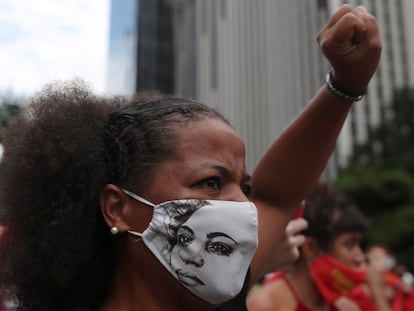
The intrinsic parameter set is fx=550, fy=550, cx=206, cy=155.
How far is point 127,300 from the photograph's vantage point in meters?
1.67

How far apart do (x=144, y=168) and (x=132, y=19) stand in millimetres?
62292

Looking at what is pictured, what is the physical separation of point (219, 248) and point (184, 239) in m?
0.10

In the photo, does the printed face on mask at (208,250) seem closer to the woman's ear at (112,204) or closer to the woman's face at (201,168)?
the woman's face at (201,168)

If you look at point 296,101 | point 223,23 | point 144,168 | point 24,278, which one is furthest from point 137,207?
point 223,23

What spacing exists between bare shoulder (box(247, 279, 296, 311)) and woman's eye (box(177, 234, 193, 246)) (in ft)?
5.69

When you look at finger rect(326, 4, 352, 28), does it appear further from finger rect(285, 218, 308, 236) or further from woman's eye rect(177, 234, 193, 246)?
finger rect(285, 218, 308, 236)

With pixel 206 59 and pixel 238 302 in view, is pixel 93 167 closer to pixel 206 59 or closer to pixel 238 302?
pixel 238 302

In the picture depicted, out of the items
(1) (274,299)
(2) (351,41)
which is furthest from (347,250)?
(2) (351,41)

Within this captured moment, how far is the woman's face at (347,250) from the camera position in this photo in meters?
3.90

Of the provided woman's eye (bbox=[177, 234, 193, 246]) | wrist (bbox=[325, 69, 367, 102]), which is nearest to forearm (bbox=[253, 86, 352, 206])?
wrist (bbox=[325, 69, 367, 102])

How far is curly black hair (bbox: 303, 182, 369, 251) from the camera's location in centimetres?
396

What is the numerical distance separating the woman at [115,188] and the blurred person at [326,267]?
188 cm

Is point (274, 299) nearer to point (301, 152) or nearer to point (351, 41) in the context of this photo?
point (301, 152)

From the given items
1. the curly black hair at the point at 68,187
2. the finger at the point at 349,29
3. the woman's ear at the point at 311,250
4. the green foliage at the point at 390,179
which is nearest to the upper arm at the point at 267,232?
the curly black hair at the point at 68,187
